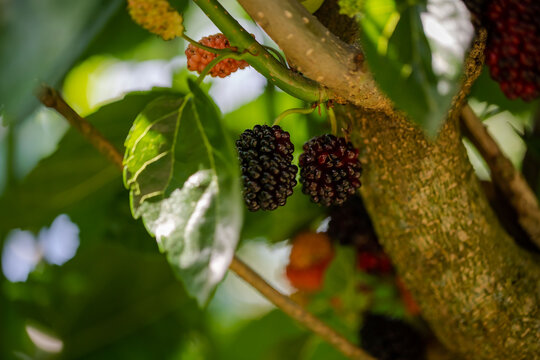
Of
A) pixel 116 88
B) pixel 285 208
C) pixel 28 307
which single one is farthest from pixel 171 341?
pixel 116 88

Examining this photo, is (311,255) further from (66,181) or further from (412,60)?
(412,60)

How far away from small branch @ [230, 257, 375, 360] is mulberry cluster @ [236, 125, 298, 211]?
155mm

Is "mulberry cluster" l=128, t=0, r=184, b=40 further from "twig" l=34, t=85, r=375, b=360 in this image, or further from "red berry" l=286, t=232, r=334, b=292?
"red berry" l=286, t=232, r=334, b=292

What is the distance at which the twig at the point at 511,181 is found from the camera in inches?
24.3

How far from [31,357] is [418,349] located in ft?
2.20

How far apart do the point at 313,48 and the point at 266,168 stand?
0.35 feet

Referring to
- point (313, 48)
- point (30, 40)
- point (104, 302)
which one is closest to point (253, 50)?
point (313, 48)

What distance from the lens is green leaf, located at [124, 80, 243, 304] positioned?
13.4 inches

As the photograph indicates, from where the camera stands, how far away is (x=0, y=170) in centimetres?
83

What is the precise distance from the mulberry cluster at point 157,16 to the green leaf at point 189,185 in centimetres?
4

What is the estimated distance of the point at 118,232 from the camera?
780 mm

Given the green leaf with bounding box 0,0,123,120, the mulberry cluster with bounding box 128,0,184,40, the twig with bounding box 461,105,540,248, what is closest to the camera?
the green leaf with bounding box 0,0,123,120

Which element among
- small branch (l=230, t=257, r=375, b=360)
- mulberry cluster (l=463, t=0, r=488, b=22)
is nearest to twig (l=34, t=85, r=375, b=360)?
small branch (l=230, t=257, r=375, b=360)

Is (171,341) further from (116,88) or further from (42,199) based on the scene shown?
(116,88)
